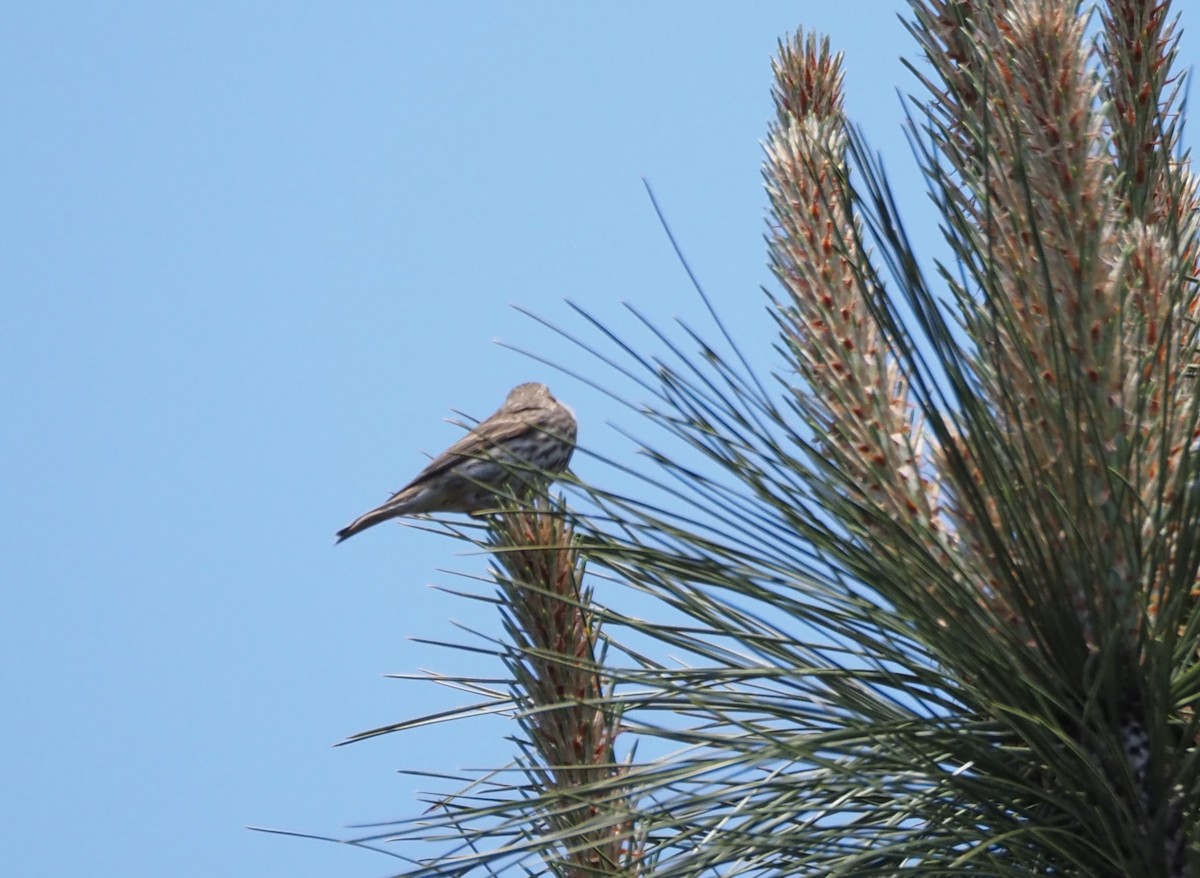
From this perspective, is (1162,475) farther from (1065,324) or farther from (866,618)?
(866,618)

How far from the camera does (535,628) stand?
8.91 ft

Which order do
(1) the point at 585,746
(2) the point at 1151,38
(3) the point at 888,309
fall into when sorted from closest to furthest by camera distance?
(3) the point at 888,309 → (1) the point at 585,746 → (2) the point at 1151,38

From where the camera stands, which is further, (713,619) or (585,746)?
(585,746)

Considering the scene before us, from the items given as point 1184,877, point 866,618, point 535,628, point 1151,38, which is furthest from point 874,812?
point 1151,38

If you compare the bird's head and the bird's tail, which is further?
the bird's head

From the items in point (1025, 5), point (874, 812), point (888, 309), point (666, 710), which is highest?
point (1025, 5)

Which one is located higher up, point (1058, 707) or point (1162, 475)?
point (1162, 475)

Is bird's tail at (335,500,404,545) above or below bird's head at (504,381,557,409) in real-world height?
below

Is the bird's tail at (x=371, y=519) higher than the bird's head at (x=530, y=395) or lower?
lower

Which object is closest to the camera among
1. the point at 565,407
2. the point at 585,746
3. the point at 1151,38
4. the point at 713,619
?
the point at 713,619

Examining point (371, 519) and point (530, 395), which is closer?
point (371, 519)

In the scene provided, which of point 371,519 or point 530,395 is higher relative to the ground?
point 530,395

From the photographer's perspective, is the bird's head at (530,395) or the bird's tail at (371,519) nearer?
the bird's tail at (371,519)

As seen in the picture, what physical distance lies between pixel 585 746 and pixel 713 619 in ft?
1.79
